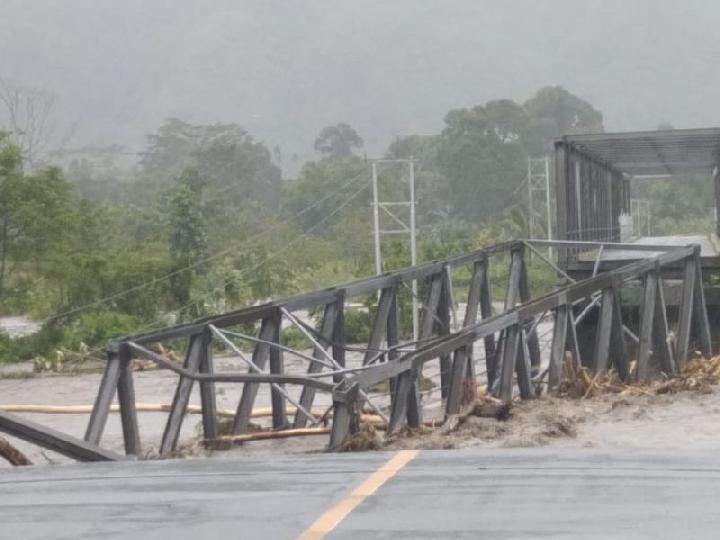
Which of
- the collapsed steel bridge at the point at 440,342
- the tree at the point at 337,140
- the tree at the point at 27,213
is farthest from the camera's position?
the tree at the point at 337,140

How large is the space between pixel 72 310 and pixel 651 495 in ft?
114

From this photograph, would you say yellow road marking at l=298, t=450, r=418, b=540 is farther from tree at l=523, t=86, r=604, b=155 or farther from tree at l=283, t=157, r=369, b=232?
tree at l=523, t=86, r=604, b=155

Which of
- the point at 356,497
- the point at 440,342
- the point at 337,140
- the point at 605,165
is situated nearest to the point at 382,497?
the point at 356,497

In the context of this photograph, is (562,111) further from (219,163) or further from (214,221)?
(214,221)

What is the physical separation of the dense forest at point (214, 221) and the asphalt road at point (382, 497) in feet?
94.4

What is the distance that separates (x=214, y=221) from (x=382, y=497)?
177 feet

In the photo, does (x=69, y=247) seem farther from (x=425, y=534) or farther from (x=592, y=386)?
(x=425, y=534)

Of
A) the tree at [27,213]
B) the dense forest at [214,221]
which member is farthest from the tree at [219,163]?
the tree at [27,213]

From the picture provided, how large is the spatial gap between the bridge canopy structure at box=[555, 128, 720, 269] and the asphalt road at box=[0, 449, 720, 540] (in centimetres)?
1184

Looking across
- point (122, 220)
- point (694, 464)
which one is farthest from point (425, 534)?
point (122, 220)

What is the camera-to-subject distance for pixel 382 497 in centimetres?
642

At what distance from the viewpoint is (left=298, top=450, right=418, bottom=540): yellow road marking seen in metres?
5.68

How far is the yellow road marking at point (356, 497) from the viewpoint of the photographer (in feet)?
18.6

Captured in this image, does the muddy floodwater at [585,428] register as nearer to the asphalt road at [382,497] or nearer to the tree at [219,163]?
the asphalt road at [382,497]
